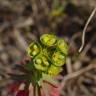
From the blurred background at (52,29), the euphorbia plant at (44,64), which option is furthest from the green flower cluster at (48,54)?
the blurred background at (52,29)

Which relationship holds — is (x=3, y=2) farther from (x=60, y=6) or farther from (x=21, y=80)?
(x=21, y=80)

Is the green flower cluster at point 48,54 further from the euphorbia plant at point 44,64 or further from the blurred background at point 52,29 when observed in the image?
the blurred background at point 52,29

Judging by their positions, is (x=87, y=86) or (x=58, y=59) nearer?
(x=58, y=59)

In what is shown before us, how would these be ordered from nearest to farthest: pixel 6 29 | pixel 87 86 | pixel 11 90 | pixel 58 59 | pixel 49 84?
pixel 58 59 → pixel 49 84 → pixel 11 90 → pixel 87 86 → pixel 6 29

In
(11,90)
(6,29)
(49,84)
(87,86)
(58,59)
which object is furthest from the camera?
(6,29)

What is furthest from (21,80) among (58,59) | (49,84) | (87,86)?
(87,86)

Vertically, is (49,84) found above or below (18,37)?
below

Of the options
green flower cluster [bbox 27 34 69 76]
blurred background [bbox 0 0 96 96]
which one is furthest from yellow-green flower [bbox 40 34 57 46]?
blurred background [bbox 0 0 96 96]

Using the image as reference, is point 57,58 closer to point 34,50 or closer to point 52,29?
point 34,50
